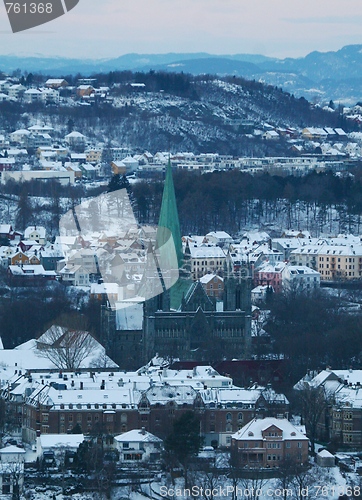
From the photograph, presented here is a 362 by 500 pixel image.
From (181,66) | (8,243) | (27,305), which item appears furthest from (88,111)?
(27,305)

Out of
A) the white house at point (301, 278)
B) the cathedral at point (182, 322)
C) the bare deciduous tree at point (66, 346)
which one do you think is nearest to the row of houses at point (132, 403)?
the bare deciduous tree at point (66, 346)

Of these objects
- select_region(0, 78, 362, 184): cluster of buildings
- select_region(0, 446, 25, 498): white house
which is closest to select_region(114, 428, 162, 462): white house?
select_region(0, 446, 25, 498): white house

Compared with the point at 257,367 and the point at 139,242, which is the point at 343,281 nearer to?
the point at 139,242

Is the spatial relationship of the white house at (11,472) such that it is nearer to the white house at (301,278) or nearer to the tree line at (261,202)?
the white house at (301,278)

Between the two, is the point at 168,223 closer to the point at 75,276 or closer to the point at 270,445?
the point at 75,276

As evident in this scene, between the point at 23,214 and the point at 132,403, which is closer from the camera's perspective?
the point at 132,403

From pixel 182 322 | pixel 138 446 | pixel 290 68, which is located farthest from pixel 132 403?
pixel 290 68

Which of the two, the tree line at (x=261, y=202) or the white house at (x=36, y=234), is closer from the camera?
the white house at (x=36, y=234)
